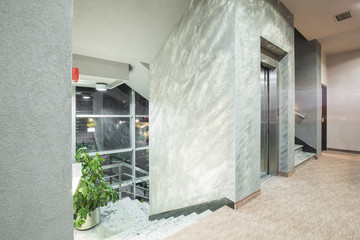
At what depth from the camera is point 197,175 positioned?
2691 millimetres

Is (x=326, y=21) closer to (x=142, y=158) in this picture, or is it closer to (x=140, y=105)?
(x=140, y=105)

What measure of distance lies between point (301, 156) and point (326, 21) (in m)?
2.95

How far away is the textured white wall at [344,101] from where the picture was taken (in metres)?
5.21

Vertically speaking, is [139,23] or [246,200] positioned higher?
[139,23]

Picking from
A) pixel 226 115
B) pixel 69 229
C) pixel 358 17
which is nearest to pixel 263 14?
pixel 226 115

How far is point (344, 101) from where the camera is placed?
17.7 ft

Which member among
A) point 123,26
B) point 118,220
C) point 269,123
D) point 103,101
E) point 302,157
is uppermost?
point 123,26

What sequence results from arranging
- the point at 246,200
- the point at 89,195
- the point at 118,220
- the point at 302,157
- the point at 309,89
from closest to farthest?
the point at 246,200 < the point at 89,195 < the point at 302,157 < the point at 118,220 < the point at 309,89

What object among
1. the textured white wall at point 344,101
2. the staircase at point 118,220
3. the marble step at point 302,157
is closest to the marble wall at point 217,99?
the marble step at point 302,157

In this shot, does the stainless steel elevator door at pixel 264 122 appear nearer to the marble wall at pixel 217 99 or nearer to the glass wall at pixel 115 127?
the marble wall at pixel 217 99

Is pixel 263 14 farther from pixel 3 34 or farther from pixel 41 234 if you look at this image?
pixel 41 234

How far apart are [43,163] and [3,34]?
0.65m

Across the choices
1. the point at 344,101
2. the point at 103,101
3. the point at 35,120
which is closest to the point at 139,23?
the point at 35,120

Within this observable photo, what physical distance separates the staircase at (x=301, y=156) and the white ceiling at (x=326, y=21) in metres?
2.76
